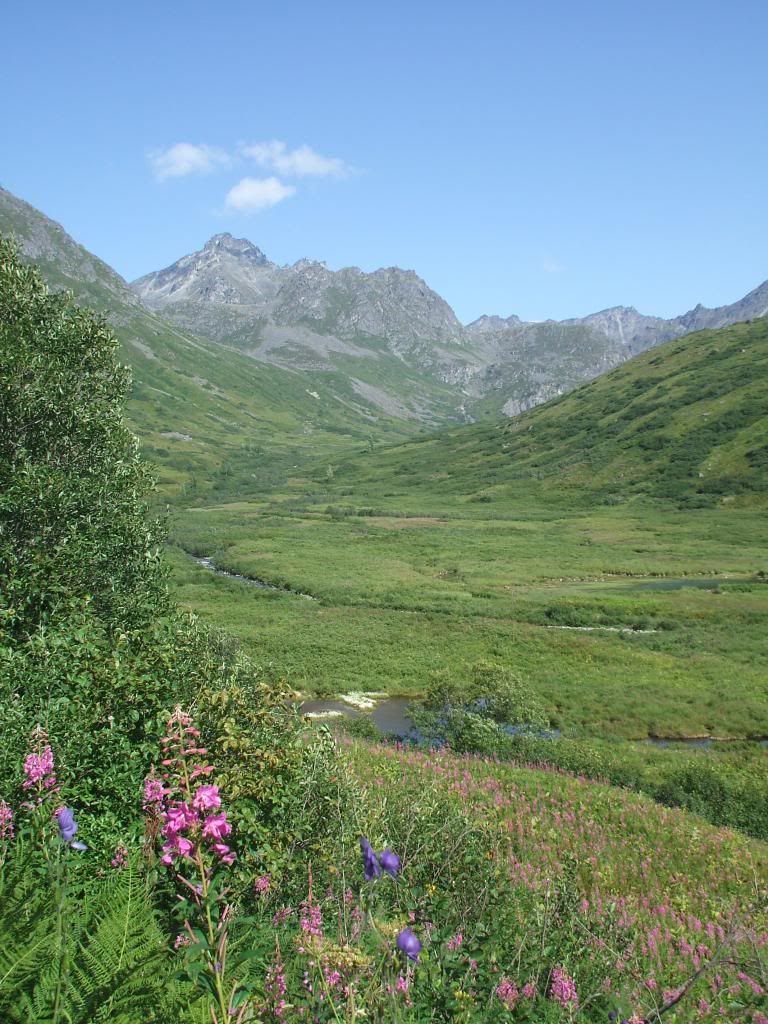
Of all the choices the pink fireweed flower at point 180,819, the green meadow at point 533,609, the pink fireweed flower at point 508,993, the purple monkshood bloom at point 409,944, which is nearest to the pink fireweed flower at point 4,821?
the pink fireweed flower at point 180,819

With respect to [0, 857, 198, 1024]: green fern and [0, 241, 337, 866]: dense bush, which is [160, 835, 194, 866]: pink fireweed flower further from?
[0, 241, 337, 866]: dense bush

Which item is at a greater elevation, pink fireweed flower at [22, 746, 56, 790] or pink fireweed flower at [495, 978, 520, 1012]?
pink fireweed flower at [22, 746, 56, 790]

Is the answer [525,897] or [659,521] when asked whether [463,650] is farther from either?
[659,521]

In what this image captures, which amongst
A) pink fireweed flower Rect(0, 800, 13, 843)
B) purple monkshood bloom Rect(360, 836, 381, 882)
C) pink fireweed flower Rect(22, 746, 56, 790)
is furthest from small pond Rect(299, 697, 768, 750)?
purple monkshood bloom Rect(360, 836, 381, 882)

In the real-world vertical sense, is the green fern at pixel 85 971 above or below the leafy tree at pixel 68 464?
below

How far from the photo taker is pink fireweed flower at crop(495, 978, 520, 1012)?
21.8 feet

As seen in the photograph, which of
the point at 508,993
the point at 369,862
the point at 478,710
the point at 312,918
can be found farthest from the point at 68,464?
the point at 478,710

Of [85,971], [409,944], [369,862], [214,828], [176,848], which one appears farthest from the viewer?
[176,848]

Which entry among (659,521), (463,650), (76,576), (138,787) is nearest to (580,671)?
(463,650)

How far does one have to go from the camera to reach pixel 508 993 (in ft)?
22.5

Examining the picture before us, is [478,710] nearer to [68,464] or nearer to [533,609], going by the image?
[68,464]

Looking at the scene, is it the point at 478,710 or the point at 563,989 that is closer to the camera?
the point at 563,989

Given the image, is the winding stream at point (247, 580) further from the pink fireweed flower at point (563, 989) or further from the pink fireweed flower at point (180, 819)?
the pink fireweed flower at point (180, 819)

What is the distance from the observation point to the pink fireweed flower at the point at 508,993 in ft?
21.8
